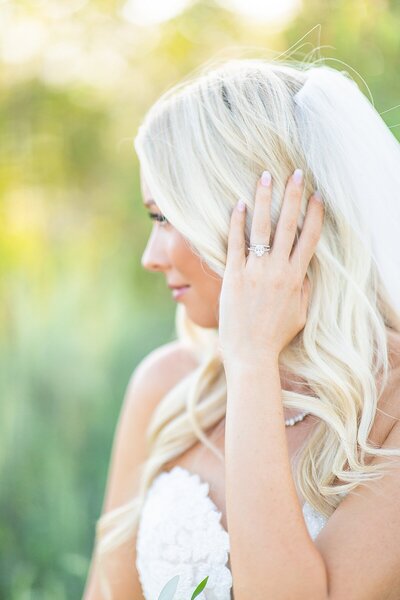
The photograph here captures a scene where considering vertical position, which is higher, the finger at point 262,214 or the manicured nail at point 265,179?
the manicured nail at point 265,179

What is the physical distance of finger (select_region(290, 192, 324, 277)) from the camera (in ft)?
6.13

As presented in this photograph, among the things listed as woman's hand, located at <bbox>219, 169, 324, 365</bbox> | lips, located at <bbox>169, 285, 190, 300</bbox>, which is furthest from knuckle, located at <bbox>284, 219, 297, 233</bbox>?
lips, located at <bbox>169, 285, 190, 300</bbox>

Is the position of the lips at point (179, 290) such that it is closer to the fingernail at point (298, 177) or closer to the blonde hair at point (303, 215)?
the blonde hair at point (303, 215)

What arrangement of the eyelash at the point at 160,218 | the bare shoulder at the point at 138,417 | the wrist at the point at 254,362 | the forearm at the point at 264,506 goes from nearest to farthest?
the forearm at the point at 264,506, the wrist at the point at 254,362, the eyelash at the point at 160,218, the bare shoulder at the point at 138,417

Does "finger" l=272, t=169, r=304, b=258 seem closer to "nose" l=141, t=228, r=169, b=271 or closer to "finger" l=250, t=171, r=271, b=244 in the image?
"finger" l=250, t=171, r=271, b=244

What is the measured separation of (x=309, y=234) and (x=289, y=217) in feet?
0.20

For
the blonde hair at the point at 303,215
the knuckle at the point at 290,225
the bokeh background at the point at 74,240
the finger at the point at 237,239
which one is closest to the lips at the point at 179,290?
the blonde hair at the point at 303,215

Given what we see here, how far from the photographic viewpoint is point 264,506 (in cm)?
169

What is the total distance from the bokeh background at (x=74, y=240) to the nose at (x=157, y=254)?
1019 millimetres

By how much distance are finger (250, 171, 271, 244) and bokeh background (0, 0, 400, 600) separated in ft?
3.38

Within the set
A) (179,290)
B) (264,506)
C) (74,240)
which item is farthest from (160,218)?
(74,240)

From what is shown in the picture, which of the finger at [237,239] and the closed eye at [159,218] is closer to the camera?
the finger at [237,239]

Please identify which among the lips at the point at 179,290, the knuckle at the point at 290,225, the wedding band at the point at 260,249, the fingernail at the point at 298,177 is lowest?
the lips at the point at 179,290

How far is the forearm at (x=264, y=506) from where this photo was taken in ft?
5.42
